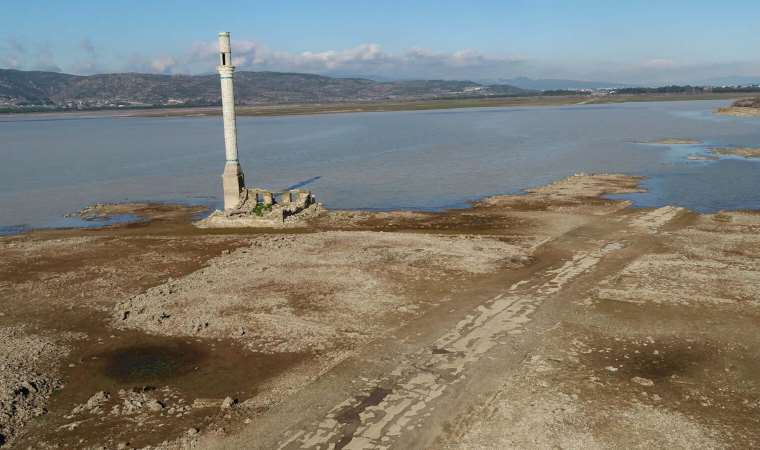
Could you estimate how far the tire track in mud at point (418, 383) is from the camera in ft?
38.9

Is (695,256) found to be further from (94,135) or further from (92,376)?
(94,135)

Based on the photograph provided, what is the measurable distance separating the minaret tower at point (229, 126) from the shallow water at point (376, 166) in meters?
7.04

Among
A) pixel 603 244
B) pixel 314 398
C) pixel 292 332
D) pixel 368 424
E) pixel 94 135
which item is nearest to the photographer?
pixel 368 424

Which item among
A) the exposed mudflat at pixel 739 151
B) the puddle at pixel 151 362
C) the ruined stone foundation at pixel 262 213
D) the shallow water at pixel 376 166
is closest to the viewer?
the puddle at pixel 151 362

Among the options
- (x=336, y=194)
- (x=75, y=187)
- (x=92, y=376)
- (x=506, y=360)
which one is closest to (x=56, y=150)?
(x=75, y=187)

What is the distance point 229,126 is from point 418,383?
2720cm

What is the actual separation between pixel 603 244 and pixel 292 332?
15.8 meters

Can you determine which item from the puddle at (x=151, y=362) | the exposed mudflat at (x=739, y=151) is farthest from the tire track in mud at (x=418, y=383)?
the exposed mudflat at (x=739, y=151)

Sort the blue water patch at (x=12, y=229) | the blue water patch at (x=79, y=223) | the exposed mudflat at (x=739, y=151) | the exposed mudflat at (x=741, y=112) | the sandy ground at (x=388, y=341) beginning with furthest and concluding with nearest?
the exposed mudflat at (x=741, y=112)
the exposed mudflat at (x=739, y=151)
the blue water patch at (x=79, y=223)
the blue water patch at (x=12, y=229)
the sandy ground at (x=388, y=341)

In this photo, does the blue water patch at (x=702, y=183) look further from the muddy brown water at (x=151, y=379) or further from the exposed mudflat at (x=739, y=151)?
the muddy brown water at (x=151, y=379)

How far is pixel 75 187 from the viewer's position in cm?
5350

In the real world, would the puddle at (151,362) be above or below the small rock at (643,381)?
below

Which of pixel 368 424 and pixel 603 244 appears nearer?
pixel 368 424

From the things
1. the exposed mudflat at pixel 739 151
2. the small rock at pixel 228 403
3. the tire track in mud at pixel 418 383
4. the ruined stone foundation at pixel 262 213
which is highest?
the exposed mudflat at pixel 739 151
